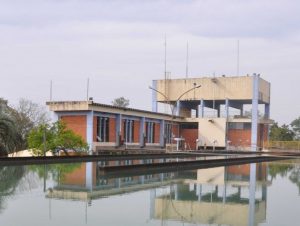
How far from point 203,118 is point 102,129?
1845 cm

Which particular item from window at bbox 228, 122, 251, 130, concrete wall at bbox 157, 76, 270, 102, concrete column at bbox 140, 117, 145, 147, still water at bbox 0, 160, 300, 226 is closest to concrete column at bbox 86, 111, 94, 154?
concrete column at bbox 140, 117, 145, 147

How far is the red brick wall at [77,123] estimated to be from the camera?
3850 centimetres

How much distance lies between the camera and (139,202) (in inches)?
378

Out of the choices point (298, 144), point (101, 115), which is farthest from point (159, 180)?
point (298, 144)

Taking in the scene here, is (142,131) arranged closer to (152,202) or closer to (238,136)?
(238,136)

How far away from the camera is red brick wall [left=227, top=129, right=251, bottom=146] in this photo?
5544 cm

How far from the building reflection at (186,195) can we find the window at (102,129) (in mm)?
23883

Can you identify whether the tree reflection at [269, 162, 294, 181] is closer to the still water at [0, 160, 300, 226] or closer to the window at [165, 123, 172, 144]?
the still water at [0, 160, 300, 226]

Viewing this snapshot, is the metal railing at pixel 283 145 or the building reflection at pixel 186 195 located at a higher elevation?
the building reflection at pixel 186 195

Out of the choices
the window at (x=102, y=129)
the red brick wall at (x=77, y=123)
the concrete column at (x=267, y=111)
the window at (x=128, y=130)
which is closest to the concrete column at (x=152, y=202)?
the red brick wall at (x=77, y=123)

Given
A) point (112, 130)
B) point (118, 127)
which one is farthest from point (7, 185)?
point (118, 127)

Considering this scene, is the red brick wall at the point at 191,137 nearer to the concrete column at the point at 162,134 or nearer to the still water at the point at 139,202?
the concrete column at the point at 162,134

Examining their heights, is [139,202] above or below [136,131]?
below

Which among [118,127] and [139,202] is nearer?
[139,202]
